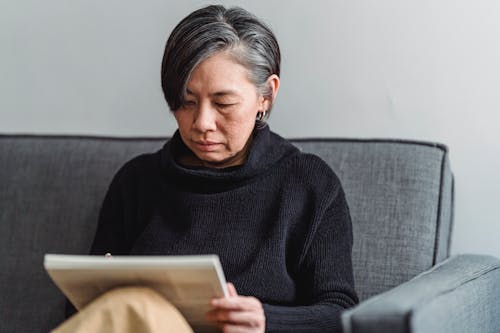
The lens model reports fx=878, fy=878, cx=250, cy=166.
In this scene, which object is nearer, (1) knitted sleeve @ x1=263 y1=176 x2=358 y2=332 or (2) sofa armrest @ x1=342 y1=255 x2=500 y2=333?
(2) sofa armrest @ x1=342 y1=255 x2=500 y2=333

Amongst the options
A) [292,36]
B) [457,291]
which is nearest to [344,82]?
[292,36]

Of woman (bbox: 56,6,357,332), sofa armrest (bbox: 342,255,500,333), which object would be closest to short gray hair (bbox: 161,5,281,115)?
woman (bbox: 56,6,357,332)

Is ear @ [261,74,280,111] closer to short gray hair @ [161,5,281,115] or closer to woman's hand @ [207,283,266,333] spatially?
short gray hair @ [161,5,281,115]

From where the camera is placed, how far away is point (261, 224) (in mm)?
1659

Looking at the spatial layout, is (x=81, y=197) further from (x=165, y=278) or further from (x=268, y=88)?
(x=165, y=278)

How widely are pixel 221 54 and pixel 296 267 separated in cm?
42

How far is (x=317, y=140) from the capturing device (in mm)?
1940

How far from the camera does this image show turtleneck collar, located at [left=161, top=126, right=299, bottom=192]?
1.68 m

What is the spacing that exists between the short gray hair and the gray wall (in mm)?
390

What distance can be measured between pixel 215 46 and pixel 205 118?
133 millimetres

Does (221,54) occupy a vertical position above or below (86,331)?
above

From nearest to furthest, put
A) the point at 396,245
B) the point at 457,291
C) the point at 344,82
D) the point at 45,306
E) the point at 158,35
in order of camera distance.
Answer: the point at 457,291 < the point at 396,245 < the point at 45,306 < the point at 344,82 < the point at 158,35

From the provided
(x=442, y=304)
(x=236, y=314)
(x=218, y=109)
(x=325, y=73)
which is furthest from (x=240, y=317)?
(x=325, y=73)

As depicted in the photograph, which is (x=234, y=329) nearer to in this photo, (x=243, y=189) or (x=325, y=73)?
(x=243, y=189)
